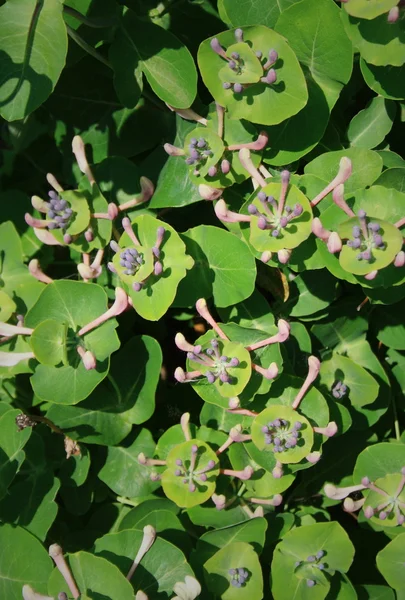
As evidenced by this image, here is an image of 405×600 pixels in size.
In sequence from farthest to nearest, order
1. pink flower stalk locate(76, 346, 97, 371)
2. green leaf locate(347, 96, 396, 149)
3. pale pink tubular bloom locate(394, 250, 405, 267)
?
green leaf locate(347, 96, 396, 149) < pink flower stalk locate(76, 346, 97, 371) < pale pink tubular bloom locate(394, 250, 405, 267)

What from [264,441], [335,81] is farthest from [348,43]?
[264,441]

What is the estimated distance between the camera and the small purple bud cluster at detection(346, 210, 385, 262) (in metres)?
0.87

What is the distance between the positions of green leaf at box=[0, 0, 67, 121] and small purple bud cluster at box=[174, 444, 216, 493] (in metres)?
0.61

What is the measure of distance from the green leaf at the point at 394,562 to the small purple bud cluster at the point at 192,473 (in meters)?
0.33

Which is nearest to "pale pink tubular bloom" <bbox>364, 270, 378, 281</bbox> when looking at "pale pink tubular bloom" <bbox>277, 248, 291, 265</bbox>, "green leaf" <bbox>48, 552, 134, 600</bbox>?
"pale pink tubular bloom" <bbox>277, 248, 291, 265</bbox>

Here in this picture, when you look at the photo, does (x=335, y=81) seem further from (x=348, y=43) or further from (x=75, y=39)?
(x=75, y=39)

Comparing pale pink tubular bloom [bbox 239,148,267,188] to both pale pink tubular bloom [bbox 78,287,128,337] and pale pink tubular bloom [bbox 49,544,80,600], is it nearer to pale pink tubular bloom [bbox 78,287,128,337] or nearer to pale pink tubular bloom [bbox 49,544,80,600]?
pale pink tubular bloom [bbox 78,287,128,337]

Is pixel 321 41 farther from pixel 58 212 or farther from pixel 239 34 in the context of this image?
pixel 58 212

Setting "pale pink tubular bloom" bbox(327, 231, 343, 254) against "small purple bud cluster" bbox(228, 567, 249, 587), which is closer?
"pale pink tubular bloom" bbox(327, 231, 343, 254)

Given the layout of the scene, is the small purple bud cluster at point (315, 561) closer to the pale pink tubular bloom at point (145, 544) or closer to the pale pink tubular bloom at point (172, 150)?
the pale pink tubular bloom at point (145, 544)

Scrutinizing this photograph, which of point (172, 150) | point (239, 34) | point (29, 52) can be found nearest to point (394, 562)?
point (172, 150)

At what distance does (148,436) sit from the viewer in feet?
3.86

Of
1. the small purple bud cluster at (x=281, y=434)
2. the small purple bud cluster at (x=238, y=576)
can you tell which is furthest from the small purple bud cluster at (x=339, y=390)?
the small purple bud cluster at (x=238, y=576)

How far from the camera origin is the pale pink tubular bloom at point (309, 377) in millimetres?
956
